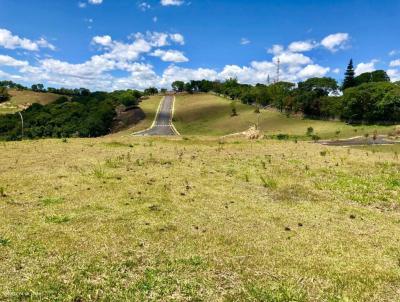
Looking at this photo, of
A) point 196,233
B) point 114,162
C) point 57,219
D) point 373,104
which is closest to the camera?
point 196,233

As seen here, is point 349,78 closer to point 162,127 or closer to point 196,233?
point 162,127

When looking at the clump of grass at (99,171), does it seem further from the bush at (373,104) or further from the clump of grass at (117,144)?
the bush at (373,104)

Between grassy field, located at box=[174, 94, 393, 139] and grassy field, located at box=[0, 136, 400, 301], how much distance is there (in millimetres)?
86966

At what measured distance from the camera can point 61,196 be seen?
19.6 metres

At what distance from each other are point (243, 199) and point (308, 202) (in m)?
3.46

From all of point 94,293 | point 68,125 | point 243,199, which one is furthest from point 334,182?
point 68,125

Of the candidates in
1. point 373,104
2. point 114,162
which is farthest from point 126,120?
point 114,162

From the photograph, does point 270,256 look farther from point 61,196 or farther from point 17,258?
point 61,196

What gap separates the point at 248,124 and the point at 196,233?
5293 inches

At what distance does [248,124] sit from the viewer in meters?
147

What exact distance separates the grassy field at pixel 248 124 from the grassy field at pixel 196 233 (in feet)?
285

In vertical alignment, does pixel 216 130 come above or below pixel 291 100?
below

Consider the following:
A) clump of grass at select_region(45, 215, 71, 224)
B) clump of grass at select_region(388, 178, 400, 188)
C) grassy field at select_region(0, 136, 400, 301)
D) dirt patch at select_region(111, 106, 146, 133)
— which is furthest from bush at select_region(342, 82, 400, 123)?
clump of grass at select_region(45, 215, 71, 224)

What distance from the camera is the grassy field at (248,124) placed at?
11375cm
